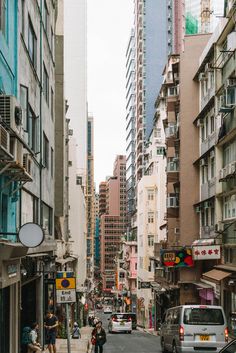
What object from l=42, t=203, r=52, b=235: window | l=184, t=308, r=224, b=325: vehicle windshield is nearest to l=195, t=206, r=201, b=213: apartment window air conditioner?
l=42, t=203, r=52, b=235: window

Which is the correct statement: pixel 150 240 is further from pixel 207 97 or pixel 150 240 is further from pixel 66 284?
pixel 66 284

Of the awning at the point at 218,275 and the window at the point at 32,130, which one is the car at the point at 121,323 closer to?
the awning at the point at 218,275

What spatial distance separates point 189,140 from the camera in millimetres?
43344

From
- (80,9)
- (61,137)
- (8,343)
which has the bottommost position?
(8,343)

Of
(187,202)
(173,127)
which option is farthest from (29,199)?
(173,127)

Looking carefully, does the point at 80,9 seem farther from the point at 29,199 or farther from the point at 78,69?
the point at 29,199

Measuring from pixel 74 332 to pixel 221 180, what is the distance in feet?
35.4

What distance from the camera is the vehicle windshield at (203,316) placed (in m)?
19.9

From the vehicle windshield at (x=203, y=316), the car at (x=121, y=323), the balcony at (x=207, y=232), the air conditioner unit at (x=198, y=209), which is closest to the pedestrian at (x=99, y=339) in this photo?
the vehicle windshield at (x=203, y=316)

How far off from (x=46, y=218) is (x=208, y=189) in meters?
12.7

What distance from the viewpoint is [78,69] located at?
156 meters

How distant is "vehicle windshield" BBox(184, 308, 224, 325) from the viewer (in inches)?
785

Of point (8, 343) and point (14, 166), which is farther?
point (8, 343)

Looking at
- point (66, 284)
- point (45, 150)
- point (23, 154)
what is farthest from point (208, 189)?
point (66, 284)
